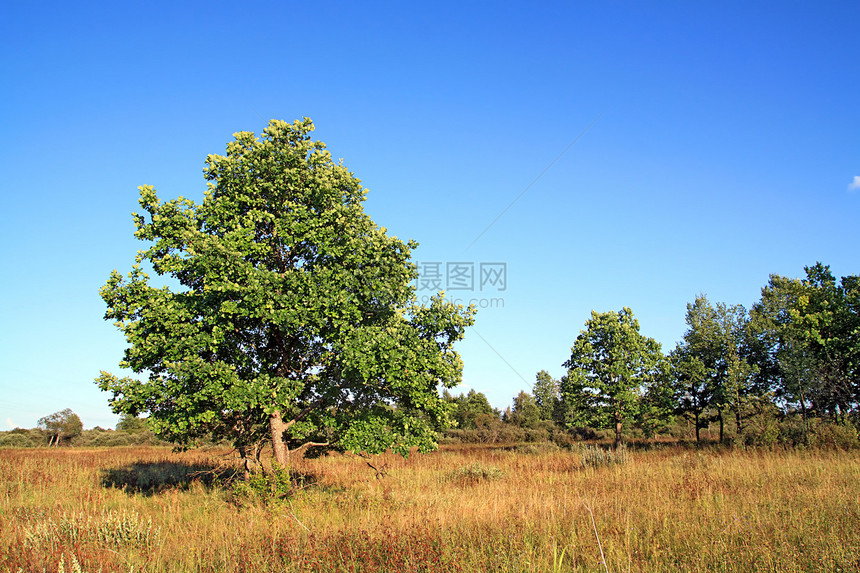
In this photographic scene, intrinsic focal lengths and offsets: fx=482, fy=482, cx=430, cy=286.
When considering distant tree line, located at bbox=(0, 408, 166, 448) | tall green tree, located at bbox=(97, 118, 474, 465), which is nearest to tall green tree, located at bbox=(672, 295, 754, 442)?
tall green tree, located at bbox=(97, 118, 474, 465)

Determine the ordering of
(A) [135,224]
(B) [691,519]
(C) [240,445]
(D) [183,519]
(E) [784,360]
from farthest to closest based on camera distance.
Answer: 1. (E) [784,360]
2. (C) [240,445]
3. (A) [135,224]
4. (D) [183,519]
5. (B) [691,519]

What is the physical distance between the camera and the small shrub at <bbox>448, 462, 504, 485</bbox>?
16950 mm

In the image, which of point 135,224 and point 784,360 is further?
point 784,360

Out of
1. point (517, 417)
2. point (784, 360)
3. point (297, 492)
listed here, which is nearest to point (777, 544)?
point (297, 492)

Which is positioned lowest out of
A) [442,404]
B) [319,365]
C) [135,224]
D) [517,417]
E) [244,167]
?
[517,417]

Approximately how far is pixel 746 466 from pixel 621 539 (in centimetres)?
1120

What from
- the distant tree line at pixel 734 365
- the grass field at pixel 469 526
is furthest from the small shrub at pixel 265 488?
the distant tree line at pixel 734 365

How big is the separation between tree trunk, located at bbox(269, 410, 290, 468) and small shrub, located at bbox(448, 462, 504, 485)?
6127 millimetres

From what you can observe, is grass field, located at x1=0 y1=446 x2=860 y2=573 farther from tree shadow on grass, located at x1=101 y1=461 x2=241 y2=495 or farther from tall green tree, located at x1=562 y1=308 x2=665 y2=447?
tall green tree, located at x1=562 y1=308 x2=665 y2=447

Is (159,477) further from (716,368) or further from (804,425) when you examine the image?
(716,368)

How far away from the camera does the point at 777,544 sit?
25.1 ft

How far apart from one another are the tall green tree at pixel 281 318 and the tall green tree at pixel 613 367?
26.0m

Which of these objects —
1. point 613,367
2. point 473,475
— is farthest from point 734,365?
point 473,475

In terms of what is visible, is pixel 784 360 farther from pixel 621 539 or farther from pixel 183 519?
pixel 183 519
